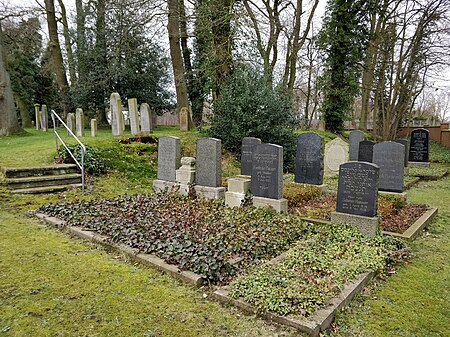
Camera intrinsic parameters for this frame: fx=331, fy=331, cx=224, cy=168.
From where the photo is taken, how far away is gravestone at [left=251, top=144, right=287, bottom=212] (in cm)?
649

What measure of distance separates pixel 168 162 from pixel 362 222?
15.8 ft

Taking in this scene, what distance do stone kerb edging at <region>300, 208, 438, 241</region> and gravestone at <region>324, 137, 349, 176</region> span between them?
16.6ft

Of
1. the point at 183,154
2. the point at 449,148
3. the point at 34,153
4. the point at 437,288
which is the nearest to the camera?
the point at 437,288

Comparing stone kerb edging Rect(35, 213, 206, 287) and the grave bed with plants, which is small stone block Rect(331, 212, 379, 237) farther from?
stone kerb edging Rect(35, 213, 206, 287)

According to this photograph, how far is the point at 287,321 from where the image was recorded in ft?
9.78

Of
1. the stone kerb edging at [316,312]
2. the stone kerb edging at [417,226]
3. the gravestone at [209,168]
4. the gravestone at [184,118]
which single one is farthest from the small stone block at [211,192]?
the gravestone at [184,118]

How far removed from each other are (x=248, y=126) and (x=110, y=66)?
442 inches

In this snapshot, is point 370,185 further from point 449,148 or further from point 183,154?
point 449,148

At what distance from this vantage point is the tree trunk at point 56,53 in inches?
746

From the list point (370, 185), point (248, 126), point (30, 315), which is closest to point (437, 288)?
point (370, 185)

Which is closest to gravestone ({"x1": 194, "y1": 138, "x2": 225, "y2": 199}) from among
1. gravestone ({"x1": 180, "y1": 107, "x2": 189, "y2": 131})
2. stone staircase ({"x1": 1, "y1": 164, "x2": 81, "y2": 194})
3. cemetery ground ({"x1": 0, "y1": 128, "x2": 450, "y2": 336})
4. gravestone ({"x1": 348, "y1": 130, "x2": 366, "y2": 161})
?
cemetery ground ({"x1": 0, "y1": 128, "x2": 450, "y2": 336})

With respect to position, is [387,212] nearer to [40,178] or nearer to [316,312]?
[316,312]

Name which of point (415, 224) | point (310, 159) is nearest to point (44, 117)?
point (310, 159)

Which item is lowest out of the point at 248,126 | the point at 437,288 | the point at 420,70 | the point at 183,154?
the point at 437,288
